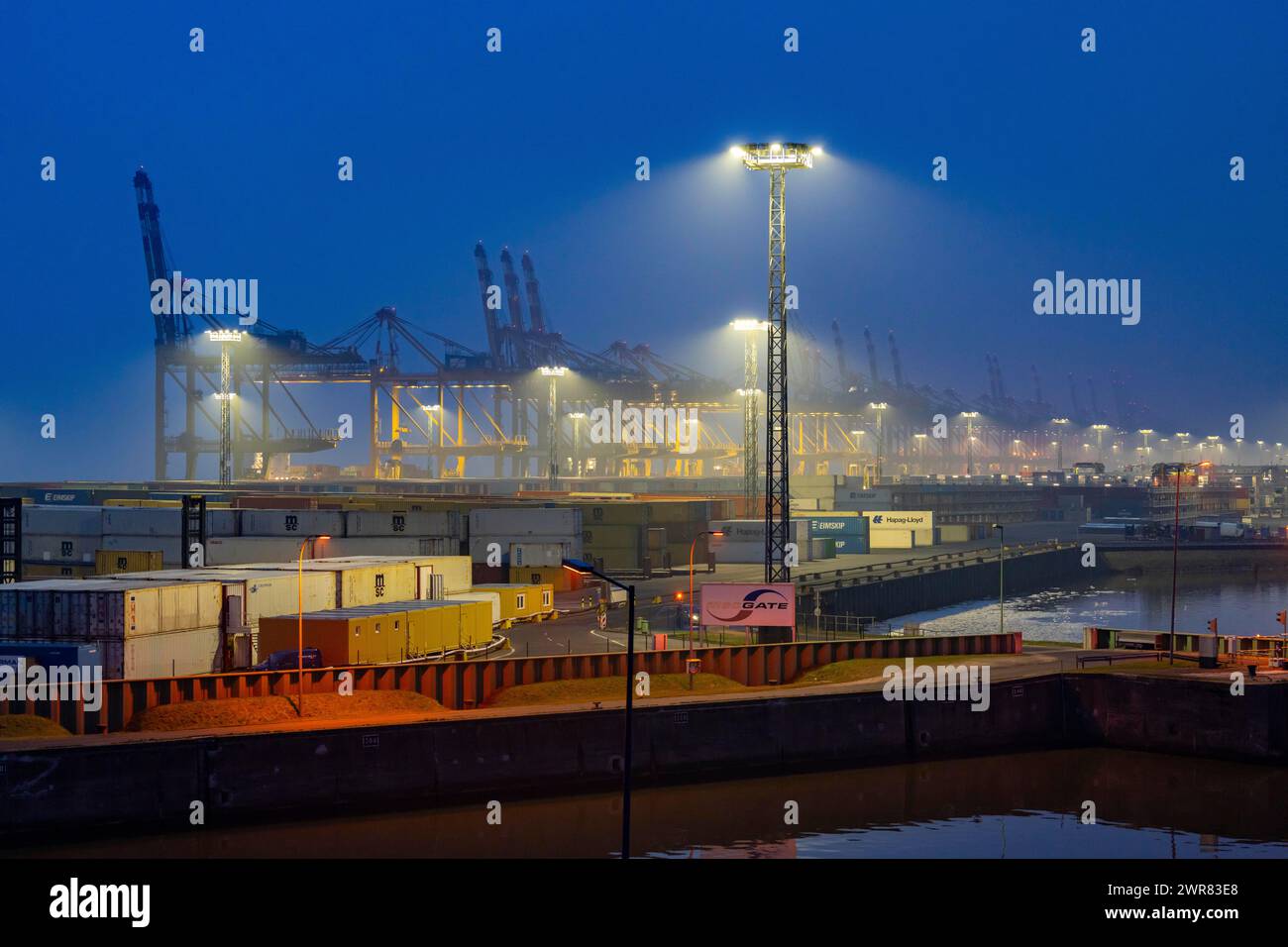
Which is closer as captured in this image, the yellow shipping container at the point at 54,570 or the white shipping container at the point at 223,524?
the yellow shipping container at the point at 54,570

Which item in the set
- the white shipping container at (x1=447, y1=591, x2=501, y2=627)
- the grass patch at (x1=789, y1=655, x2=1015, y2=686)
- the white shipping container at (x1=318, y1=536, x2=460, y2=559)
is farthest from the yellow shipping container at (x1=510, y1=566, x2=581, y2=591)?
the grass patch at (x1=789, y1=655, x2=1015, y2=686)

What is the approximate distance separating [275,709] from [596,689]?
8007 mm

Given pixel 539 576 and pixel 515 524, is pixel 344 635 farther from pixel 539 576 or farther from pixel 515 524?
pixel 515 524

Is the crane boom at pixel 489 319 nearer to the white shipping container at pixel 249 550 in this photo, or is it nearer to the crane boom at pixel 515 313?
the crane boom at pixel 515 313

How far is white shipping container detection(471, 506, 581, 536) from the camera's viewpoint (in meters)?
57.8

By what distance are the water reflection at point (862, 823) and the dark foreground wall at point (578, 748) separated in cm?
53

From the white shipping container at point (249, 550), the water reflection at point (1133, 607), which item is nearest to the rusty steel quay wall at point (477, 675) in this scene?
the white shipping container at point (249, 550)

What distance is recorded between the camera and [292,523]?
56094 mm

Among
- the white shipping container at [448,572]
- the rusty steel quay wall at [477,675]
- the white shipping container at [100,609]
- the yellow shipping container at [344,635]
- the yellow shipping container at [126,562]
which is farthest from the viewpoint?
the yellow shipping container at [126,562]

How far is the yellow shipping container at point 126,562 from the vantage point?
5003 centimetres

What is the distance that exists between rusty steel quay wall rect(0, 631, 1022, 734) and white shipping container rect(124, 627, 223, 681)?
6.98ft

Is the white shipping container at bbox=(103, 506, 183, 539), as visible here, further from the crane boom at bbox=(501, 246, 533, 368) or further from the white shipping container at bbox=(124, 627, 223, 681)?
the crane boom at bbox=(501, 246, 533, 368)
